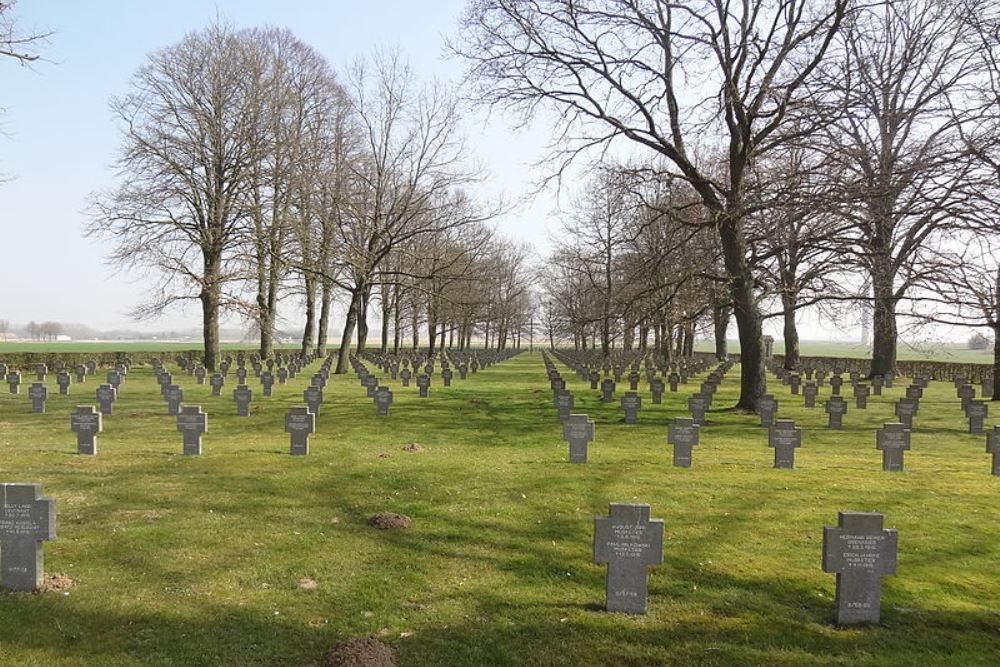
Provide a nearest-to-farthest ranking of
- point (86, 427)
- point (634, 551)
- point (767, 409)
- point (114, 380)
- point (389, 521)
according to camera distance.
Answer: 1. point (634, 551)
2. point (389, 521)
3. point (86, 427)
4. point (767, 409)
5. point (114, 380)

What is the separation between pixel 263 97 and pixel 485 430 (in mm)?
21654

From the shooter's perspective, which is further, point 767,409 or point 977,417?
point 767,409

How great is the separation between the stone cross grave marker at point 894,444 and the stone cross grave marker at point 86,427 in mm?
12647

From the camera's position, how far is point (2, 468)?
9586 millimetres

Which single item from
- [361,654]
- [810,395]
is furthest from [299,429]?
[810,395]

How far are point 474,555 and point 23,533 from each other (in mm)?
3808

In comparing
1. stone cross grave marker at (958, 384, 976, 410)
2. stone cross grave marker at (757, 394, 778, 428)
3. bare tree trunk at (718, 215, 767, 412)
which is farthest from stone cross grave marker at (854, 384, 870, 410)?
stone cross grave marker at (757, 394, 778, 428)

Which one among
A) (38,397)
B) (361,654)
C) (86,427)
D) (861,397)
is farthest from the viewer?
(861,397)

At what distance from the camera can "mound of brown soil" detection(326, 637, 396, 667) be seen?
4285 mm

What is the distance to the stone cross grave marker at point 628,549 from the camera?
5227 mm

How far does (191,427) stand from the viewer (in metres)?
10.9

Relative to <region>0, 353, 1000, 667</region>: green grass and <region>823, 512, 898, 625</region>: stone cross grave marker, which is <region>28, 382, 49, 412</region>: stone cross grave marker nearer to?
<region>0, 353, 1000, 667</region>: green grass

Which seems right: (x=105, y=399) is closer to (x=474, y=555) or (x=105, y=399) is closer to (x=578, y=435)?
(x=578, y=435)

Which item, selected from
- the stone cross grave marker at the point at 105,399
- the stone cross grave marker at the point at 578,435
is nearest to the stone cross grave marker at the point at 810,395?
the stone cross grave marker at the point at 578,435
